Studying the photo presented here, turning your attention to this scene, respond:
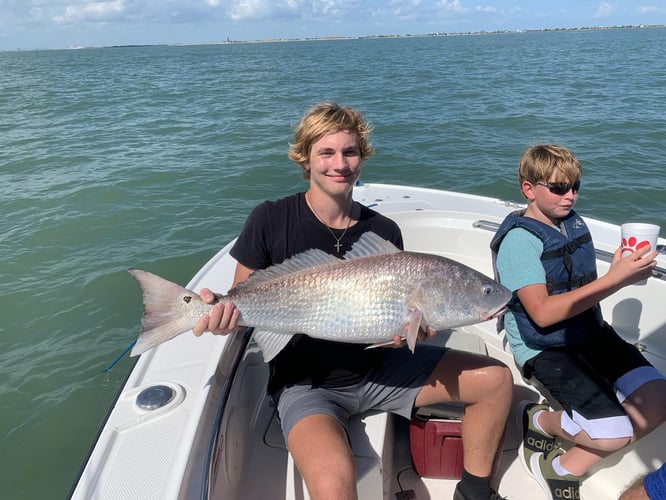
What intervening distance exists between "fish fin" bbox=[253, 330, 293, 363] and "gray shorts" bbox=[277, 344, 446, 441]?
0.27m

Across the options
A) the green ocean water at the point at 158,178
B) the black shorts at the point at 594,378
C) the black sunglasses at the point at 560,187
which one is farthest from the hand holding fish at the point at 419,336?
the green ocean water at the point at 158,178

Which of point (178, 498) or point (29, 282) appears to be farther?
point (29, 282)

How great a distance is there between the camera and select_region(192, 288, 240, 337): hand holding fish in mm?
2271

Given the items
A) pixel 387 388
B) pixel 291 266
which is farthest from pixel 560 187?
pixel 291 266

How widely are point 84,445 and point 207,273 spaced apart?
7.32ft

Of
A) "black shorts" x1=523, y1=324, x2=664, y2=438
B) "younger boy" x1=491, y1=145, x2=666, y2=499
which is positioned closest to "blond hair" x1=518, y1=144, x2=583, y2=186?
"younger boy" x1=491, y1=145, x2=666, y2=499

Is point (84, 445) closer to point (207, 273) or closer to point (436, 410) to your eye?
point (207, 273)

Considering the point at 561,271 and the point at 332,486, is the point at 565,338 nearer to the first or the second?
the point at 561,271

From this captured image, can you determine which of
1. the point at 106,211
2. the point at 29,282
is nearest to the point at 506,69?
the point at 106,211

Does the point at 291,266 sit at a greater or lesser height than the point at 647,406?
greater

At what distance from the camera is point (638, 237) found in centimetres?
243

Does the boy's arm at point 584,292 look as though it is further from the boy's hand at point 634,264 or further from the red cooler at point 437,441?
the red cooler at point 437,441

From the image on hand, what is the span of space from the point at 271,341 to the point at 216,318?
0.30 meters

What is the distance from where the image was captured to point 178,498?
72.8 inches
